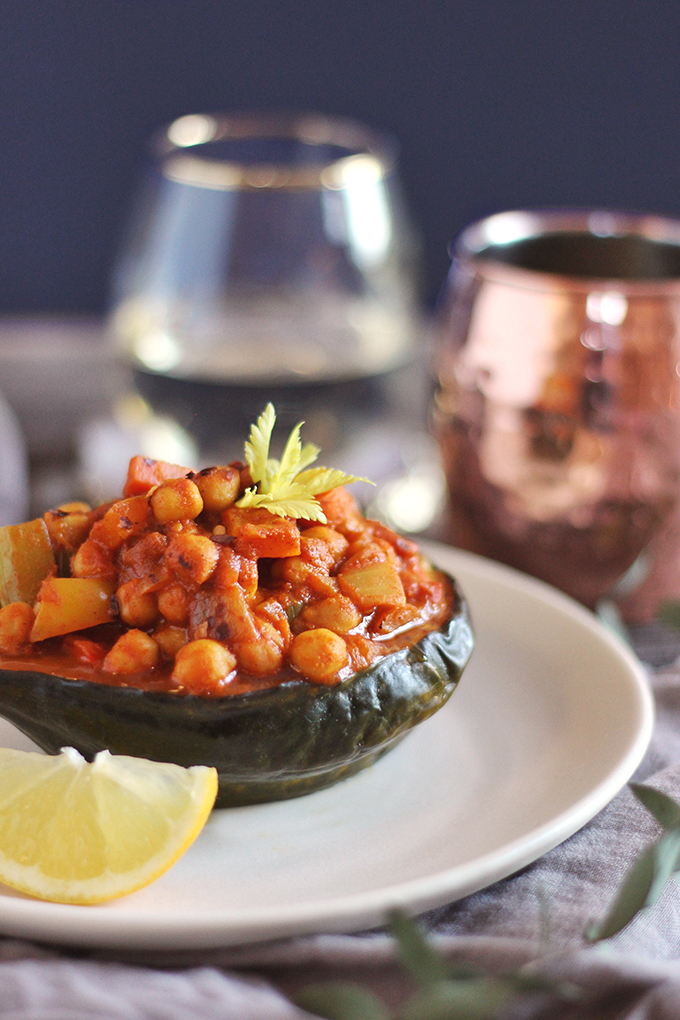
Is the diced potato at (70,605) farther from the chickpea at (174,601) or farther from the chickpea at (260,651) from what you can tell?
the chickpea at (260,651)

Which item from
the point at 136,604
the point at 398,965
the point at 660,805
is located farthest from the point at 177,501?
the point at 660,805

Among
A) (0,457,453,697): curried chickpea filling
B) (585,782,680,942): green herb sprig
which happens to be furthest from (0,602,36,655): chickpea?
(585,782,680,942): green herb sprig

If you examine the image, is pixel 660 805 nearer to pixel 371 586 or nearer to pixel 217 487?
pixel 371 586

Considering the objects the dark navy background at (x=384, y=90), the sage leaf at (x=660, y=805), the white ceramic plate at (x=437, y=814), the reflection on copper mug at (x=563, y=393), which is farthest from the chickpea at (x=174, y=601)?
the dark navy background at (x=384, y=90)

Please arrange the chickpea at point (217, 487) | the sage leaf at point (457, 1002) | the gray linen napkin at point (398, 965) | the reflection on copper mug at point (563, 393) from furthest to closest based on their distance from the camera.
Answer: the reflection on copper mug at point (563, 393), the chickpea at point (217, 487), the gray linen napkin at point (398, 965), the sage leaf at point (457, 1002)

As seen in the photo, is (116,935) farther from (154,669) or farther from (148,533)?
(148,533)

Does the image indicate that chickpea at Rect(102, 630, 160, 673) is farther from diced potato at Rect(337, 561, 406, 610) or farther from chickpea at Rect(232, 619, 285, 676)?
diced potato at Rect(337, 561, 406, 610)
